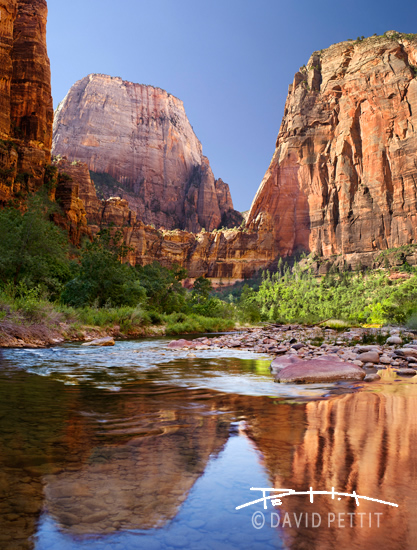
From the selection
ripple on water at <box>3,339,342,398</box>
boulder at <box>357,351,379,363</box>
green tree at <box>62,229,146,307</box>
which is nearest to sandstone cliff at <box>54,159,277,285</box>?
green tree at <box>62,229,146,307</box>

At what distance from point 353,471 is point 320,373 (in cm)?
431

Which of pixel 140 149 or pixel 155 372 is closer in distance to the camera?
pixel 155 372

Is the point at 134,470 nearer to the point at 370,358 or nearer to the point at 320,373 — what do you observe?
the point at 320,373

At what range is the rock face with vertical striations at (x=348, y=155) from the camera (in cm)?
7800

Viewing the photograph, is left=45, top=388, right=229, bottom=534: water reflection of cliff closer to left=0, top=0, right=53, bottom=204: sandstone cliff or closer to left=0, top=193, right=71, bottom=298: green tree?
left=0, top=193, right=71, bottom=298: green tree

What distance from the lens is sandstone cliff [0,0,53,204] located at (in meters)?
39.8

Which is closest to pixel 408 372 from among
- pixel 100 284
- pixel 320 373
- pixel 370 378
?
pixel 370 378

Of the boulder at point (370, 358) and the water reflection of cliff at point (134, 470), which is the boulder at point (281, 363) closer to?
the boulder at point (370, 358)

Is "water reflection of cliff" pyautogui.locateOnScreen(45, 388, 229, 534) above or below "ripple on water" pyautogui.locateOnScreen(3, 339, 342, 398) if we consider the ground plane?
above

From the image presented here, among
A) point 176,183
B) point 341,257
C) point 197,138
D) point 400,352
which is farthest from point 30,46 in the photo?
point 197,138

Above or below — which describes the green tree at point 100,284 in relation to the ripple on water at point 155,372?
above

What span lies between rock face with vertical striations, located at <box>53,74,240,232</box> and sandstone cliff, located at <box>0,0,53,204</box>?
60.9 meters
